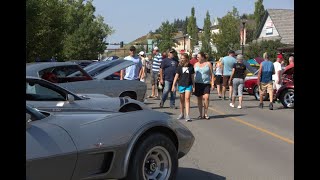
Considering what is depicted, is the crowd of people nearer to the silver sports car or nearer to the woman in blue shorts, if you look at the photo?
the woman in blue shorts

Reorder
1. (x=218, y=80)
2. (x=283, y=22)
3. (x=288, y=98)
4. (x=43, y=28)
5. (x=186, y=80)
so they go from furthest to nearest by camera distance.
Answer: (x=283, y=22) < (x=43, y=28) < (x=218, y=80) < (x=288, y=98) < (x=186, y=80)

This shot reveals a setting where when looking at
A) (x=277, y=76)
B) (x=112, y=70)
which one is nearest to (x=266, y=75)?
(x=277, y=76)

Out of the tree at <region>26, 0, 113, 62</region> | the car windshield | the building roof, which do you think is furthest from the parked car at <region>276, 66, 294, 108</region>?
the building roof

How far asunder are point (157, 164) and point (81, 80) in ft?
20.4

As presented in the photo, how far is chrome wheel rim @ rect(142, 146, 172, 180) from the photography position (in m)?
4.75

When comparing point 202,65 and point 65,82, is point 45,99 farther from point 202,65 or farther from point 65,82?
point 202,65

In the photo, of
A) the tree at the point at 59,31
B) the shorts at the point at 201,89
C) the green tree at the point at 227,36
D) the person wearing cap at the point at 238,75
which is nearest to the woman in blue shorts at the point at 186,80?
the shorts at the point at 201,89

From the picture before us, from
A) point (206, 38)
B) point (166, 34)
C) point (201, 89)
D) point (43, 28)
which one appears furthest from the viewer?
point (166, 34)

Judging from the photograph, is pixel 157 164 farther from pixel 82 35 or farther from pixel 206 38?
pixel 206 38

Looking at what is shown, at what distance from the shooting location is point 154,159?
15.9ft

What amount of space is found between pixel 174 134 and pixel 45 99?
276 cm

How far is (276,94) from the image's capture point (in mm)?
14711
